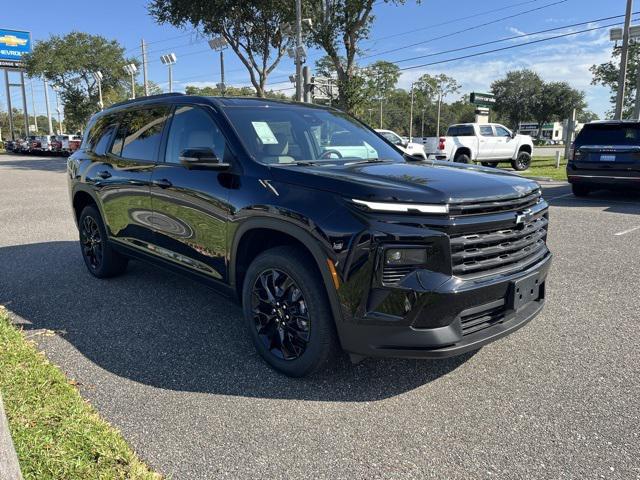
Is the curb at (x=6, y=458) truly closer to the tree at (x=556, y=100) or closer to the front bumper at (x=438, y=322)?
the front bumper at (x=438, y=322)

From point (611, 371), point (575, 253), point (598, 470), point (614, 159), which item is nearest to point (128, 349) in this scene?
point (598, 470)

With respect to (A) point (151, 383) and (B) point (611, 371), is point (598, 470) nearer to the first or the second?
(B) point (611, 371)

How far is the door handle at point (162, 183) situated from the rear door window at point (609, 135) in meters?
10.1

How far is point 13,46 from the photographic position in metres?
60.7

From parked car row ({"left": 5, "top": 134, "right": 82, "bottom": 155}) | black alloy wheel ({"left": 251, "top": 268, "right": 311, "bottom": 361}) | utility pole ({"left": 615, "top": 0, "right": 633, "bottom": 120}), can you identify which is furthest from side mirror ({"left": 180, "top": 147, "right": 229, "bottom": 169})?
parked car row ({"left": 5, "top": 134, "right": 82, "bottom": 155})

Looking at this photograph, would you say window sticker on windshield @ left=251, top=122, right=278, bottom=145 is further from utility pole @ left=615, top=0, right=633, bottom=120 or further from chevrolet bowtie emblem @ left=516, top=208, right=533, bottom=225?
utility pole @ left=615, top=0, right=633, bottom=120

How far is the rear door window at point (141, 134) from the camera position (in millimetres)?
4430

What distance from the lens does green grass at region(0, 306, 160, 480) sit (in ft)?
7.66

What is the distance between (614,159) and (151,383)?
10.8 metres

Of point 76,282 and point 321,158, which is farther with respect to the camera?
point 76,282

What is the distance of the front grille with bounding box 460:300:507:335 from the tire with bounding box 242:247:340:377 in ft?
2.47

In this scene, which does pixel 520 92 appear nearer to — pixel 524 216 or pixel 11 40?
pixel 11 40

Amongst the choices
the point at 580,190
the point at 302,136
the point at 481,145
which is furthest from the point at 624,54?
the point at 302,136

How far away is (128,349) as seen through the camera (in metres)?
3.77
